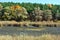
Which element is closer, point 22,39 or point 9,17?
point 22,39

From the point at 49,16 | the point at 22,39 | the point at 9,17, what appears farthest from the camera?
the point at 49,16

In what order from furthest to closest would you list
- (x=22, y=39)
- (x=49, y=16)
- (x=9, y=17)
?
1. (x=49, y=16)
2. (x=9, y=17)
3. (x=22, y=39)

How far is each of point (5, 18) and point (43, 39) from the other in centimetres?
5780

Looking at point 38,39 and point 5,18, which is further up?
point 38,39

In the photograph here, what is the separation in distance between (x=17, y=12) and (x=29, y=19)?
558 centimetres

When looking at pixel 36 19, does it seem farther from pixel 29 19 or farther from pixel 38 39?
pixel 38 39

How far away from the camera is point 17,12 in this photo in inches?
2953

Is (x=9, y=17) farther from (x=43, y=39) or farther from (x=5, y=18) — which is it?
(x=43, y=39)

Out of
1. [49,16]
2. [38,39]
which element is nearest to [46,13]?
[49,16]

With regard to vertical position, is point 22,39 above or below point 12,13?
above

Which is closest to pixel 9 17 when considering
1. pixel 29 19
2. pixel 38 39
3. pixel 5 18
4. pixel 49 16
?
pixel 5 18

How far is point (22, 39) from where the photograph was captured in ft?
53.6

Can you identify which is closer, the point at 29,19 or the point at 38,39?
the point at 38,39

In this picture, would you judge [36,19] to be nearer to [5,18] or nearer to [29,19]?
[29,19]
